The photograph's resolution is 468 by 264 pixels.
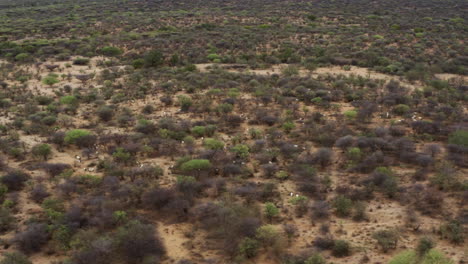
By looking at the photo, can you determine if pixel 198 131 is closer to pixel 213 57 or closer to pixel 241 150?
pixel 241 150

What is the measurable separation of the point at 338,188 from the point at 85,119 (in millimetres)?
13623

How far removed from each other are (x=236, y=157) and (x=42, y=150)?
7.98 meters

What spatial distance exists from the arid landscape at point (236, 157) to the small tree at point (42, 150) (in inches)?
2.2

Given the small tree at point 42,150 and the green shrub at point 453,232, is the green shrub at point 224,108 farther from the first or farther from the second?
the green shrub at point 453,232

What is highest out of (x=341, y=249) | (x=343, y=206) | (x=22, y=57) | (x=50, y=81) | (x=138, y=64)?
(x=22, y=57)

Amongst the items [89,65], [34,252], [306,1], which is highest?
[306,1]

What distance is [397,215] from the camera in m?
11.5

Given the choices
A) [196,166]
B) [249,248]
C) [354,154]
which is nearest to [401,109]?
[354,154]

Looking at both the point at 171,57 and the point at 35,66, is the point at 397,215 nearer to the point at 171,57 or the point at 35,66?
the point at 171,57

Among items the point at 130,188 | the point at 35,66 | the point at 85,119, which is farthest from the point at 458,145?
the point at 35,66

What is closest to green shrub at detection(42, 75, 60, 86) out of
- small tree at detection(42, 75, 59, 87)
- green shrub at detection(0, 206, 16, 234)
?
small tree at detection(42, 75, 59, 87)

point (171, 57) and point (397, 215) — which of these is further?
point (171, 57)

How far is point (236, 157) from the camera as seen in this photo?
1512 cm

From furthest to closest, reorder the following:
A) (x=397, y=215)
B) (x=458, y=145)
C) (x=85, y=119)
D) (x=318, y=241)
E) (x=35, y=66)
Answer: (x=35, y=66), (x=85, y=119), (x=458, y=145), (x=397, y=215), (x=318, y=241)
